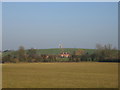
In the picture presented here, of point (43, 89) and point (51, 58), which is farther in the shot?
point (51, 58)

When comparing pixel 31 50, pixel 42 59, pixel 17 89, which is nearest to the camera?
pixel 17 89

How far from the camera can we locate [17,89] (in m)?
16.3

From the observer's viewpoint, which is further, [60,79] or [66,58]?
[66,58]

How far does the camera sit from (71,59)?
110 meters

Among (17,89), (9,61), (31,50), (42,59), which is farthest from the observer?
(31,50)

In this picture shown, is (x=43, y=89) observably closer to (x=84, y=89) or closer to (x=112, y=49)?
(x=84, y=89)

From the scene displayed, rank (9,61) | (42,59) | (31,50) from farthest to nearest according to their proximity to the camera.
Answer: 1. (31,50)
2. (42,59)
3. (9,61)

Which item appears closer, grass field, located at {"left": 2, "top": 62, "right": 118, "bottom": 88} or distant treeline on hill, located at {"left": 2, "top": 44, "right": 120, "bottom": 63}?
grass field, located at {"left": 2, "top": 62, "right": 118, "bottom": 88}

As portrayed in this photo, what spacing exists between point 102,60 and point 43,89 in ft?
296

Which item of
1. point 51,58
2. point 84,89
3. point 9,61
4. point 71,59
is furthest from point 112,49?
point 84,89

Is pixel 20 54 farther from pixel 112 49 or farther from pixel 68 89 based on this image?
pixel 68 89

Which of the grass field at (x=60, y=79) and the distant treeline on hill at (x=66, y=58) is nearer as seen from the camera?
the grass field at (x=60, y=79)

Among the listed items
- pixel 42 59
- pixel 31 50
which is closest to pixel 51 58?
pixel 42 59

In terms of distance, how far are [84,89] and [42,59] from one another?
92.5m
